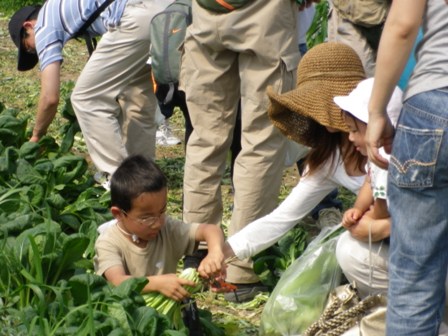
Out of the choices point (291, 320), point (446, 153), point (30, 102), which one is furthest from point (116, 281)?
point (30, 102)

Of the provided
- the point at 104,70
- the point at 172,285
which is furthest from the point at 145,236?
the point at 104,70

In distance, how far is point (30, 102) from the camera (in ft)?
32.8

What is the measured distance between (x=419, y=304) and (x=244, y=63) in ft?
6.38

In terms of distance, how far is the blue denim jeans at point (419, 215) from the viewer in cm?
335

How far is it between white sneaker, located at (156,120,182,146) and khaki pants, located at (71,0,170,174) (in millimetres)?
1134

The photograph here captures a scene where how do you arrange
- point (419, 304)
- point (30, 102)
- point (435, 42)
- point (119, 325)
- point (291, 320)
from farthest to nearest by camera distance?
1. point (30, 102)
2. point (291, 320)
3. point (119, 325)
4. point (419, 304)
5. point (435, 42)

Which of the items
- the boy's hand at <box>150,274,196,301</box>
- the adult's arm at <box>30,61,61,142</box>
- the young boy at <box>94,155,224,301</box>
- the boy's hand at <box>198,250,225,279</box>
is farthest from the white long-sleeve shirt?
the adult's arm at <box>30,61,61,142</box>

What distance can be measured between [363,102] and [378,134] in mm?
742

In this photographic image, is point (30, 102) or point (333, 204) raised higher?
point (333, 204)

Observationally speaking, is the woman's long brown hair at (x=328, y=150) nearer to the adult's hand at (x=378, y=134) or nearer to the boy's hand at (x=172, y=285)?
the boy's hand at (x=172, y=285)

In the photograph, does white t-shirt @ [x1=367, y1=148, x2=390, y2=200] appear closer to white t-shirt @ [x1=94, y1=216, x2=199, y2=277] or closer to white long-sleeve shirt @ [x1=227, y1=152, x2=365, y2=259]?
white long-sleeve shirt @ [x1=227, y1=152, x2=365, y2=259]

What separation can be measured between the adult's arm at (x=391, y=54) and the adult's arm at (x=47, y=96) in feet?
11.2

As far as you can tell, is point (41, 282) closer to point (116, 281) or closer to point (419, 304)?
point (116, 281)

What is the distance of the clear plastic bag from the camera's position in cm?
462
